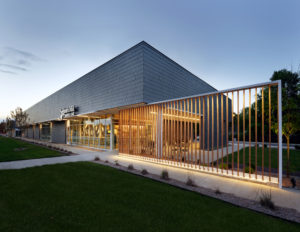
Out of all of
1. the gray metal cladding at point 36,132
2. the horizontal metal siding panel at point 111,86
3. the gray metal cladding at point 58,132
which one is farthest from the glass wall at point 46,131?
the horizontal metal siding panel at point 111,86

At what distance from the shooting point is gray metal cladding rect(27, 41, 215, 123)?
436 inches

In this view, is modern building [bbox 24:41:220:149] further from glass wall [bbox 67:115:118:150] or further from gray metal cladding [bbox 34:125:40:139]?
gray metal cladding [bbox 34:125:40:139]

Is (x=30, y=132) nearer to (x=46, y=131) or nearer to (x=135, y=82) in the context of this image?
(x=46, y=131)

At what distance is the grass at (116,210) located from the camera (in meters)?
2.94

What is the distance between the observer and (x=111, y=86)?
547 inches

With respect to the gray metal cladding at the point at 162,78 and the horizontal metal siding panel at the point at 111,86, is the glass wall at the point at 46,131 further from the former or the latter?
the gray metal cladding at the point at 162,78

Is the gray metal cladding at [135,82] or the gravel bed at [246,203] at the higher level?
the gray metal cladding at [135,82]

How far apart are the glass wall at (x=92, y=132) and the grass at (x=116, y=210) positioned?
9.98m

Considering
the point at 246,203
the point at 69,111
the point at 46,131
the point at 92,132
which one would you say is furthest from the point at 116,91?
the point at 46,131

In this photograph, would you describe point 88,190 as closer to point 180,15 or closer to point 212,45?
point 180,15

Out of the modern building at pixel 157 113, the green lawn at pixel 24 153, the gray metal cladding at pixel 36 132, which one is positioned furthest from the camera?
the gray metal cladding at pixel 36 132

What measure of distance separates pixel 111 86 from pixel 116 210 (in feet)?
38.4

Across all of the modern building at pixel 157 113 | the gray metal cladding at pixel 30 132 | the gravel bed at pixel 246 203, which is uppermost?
the modern building at pixel 157 113

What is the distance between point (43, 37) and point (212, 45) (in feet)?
64.1
